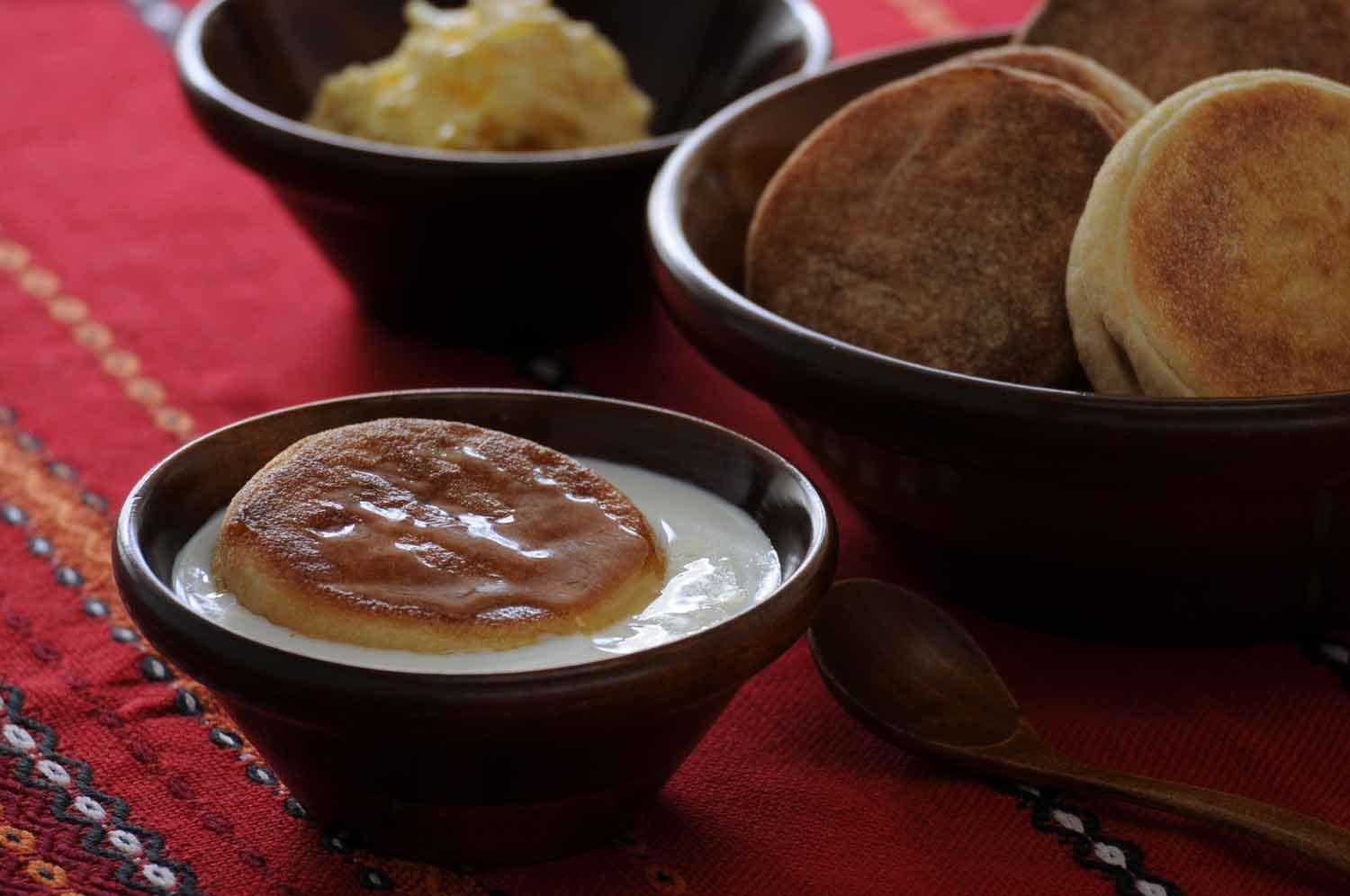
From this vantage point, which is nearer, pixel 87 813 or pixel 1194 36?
pixel 87 813

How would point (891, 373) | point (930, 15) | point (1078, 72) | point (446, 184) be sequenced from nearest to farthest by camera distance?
point (891, 373) < point (1078, 72) < point (446, 184) < point (930, 15)

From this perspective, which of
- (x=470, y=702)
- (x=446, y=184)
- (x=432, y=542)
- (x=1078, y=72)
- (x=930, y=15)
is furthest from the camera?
(x=930, y=15)

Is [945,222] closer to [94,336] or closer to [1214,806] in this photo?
[1214,806]

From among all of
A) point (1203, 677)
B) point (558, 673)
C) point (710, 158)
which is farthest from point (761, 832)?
point (710, 158)

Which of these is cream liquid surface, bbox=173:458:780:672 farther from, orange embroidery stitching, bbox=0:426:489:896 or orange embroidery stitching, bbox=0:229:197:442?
orange embroidery stitching, bbox=0:229:197:442

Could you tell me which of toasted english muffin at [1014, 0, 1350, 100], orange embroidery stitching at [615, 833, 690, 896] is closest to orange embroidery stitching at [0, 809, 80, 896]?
orange embroidery stitching at [615, 833, 690, 896]

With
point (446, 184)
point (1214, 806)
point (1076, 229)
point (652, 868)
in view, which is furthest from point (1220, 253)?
point (446, 184)

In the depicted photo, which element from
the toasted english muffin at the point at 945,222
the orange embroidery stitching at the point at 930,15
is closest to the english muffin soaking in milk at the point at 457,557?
the toasted english muffin at the point at 945,222
